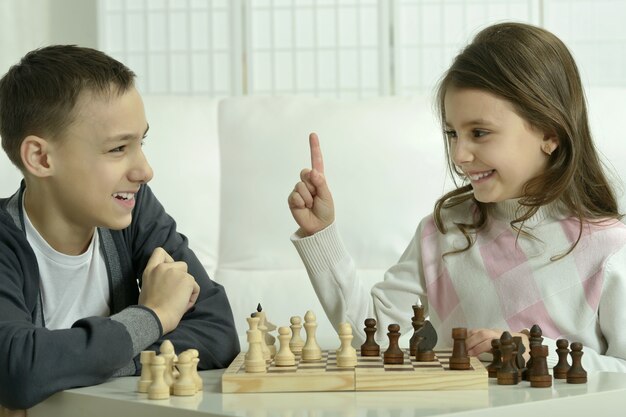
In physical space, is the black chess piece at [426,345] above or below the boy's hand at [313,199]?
below

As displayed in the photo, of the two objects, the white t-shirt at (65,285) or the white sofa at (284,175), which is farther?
the white sofa at (284,175)

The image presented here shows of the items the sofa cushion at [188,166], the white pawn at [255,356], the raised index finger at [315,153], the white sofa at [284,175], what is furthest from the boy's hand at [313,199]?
the sofa cushion at [188,166]

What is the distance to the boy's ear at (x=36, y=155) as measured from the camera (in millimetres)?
1753

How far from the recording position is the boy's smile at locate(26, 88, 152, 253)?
172cm

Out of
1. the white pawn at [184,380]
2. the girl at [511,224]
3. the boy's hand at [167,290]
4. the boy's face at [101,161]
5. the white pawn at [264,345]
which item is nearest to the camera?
the white pawn at [184,380]

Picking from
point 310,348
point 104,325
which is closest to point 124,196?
point 104,325

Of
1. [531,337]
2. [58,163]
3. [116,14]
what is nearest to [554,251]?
[531,337]

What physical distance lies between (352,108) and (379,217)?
366 millimetres

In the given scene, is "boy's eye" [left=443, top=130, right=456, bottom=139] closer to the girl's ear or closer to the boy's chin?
the girl's ear

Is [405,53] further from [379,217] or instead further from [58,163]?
[58,163]

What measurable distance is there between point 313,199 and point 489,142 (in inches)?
13.7

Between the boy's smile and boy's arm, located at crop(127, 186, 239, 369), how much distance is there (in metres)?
0.08

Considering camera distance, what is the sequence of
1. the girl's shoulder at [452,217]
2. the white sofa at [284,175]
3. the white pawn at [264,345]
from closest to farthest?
the white pawn at [264,345] < the girl's shoulder at [452,217] < the white sofa at [284,175]

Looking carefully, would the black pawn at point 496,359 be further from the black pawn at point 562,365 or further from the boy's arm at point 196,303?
the boy's arm at point 196,303
